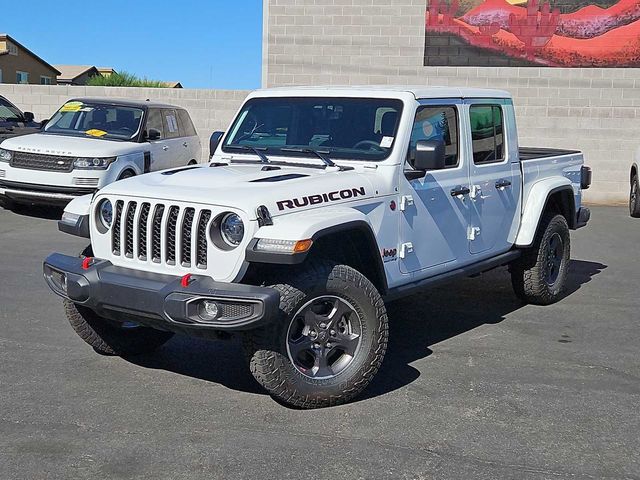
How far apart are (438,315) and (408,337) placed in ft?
2.63

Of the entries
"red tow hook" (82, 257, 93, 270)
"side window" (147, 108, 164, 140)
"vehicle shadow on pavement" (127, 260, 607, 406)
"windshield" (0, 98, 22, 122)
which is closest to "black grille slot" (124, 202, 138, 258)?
"red tow hook" (82, 257, 93, 270)

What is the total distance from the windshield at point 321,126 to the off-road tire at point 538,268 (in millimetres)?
2265

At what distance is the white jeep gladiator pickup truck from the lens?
4375mm

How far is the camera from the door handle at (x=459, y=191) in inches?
230

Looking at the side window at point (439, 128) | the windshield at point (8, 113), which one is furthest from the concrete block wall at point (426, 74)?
the side window at point (439, 128)

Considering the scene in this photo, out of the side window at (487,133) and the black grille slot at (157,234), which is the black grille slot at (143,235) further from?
the side window at (487,133)

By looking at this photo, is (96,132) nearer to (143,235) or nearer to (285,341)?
(143,235)

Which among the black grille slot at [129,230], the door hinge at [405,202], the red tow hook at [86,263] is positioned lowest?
the red tow hook at [86,263]

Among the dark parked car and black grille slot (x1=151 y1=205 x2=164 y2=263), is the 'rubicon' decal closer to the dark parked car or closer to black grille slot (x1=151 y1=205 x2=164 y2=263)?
black grille slot (x1=151 y1=205 x2=164 y2=263)

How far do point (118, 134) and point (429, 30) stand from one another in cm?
719

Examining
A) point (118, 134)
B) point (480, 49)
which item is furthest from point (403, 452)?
point (480, 49)

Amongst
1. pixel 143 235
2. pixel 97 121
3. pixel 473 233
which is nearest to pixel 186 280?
pixel 143 235

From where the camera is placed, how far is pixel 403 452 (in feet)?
13.3

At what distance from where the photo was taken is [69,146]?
37.4 feet
